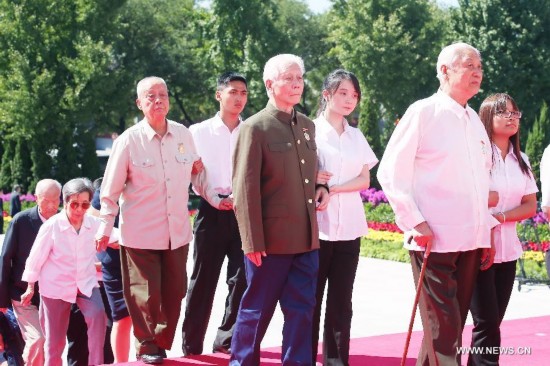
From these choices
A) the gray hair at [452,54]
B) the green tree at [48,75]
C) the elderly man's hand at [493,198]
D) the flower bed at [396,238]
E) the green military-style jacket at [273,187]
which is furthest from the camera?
the green tree at [48,75]

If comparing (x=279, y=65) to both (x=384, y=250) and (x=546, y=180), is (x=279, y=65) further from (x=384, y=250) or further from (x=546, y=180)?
(x=384, y=250)

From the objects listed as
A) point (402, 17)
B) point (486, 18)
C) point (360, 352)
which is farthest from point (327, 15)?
point (360, 352)

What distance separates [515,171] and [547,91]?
30131 millimetres

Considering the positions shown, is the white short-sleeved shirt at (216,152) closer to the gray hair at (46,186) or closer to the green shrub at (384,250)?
the gray hair at (46,186)

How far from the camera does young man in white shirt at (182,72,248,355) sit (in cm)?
620

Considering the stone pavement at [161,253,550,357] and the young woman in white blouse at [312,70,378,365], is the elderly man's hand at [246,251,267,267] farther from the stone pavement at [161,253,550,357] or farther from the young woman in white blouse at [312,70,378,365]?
the stone pavement at [161,253,550,357]

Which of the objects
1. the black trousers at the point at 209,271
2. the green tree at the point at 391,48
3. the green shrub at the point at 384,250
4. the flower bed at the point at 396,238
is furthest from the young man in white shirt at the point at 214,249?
the green tree at the point at 391,48

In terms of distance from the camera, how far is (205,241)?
6.20 m

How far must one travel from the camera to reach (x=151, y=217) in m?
5.68

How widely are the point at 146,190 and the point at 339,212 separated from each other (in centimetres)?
117

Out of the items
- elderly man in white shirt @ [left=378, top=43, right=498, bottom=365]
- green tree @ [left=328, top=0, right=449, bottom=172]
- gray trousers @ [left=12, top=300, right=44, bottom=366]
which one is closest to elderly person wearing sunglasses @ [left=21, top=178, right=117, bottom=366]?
gray trousers @ [left=12, top=300, right=44, bottom=366]

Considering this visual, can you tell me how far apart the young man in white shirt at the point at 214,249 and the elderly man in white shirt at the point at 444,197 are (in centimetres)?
174

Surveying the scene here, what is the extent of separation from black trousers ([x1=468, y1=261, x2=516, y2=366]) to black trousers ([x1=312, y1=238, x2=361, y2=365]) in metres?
0.73

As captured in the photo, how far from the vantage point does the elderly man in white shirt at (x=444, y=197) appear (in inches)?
181
